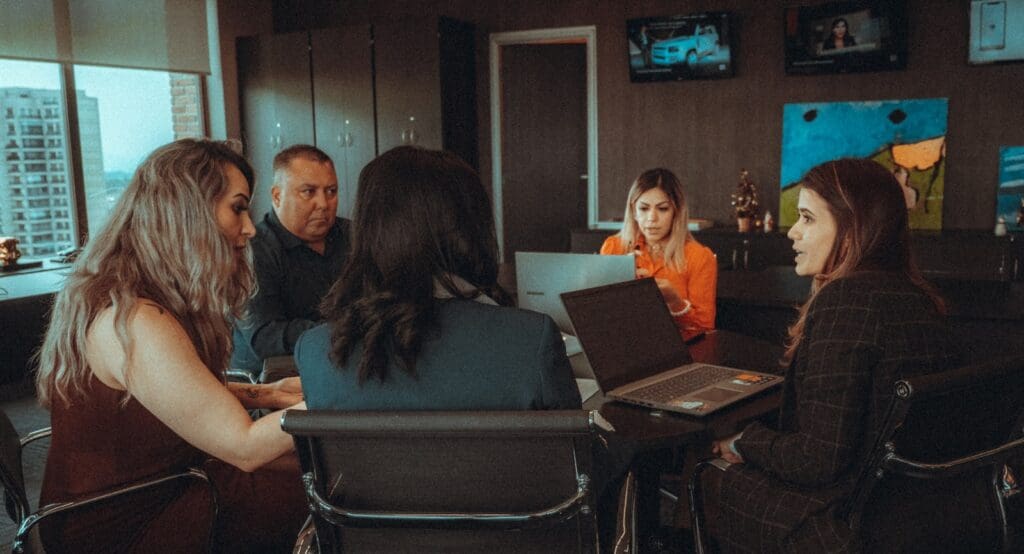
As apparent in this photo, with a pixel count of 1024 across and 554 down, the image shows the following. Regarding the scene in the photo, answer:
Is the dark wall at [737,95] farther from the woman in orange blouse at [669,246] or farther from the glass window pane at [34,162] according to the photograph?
the woman in orange blouse at [669,246]

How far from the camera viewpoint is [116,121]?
589 centimetres

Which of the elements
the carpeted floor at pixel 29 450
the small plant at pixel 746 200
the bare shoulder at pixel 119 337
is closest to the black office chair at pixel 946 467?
the bare shoulder at pixel 119 337

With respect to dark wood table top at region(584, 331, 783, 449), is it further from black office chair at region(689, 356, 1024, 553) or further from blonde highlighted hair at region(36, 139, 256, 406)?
blonde highlighted hair at region(36, 139, 256, 406)

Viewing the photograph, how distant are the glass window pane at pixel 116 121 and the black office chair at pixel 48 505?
4.27m

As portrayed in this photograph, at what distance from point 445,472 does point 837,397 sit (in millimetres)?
765

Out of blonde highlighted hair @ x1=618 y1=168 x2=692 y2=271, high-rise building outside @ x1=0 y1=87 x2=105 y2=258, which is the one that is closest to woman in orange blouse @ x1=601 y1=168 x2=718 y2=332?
blonde highlighted hair @ x1=618 y1=168 x2=692 y2=271

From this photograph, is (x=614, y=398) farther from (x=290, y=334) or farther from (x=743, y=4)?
(x=743, y=4)

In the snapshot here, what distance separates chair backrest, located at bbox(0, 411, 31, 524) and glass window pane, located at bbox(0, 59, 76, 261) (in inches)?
152

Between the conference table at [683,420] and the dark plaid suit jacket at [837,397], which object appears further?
the conference table at [683,420]

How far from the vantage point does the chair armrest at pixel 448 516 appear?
1249 mm

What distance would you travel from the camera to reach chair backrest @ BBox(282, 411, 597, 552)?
1182 millimetres

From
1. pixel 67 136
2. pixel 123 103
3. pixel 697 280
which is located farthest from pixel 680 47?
pixel 67 136

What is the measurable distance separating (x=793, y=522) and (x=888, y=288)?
19.4 inches

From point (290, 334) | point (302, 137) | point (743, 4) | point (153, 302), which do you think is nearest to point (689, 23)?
point (743, 4)
